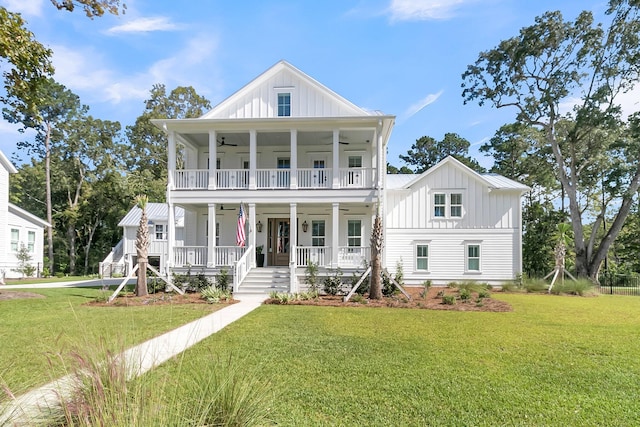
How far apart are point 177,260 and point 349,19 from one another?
1179cm

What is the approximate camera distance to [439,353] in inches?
254

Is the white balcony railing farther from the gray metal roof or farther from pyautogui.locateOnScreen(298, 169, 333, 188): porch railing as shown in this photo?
the gray metal roof

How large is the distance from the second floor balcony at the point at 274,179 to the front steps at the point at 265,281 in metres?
3.68

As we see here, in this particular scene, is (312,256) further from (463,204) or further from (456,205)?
(463,204)

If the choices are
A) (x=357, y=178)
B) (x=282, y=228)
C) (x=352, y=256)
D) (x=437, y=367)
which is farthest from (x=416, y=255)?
(x=437, y=367)

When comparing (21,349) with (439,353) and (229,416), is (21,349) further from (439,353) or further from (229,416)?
(439,353)

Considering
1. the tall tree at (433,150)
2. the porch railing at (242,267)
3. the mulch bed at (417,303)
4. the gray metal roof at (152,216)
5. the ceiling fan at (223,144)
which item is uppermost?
the tall tree at (433,150)

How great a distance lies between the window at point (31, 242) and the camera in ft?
88.2

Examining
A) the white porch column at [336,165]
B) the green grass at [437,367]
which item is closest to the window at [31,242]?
the white porch column at [336,165]

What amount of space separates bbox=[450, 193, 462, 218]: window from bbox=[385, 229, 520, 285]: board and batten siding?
946 millimetres

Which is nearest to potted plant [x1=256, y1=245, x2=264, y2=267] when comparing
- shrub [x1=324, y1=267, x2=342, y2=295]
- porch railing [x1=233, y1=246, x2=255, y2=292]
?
porch railing [x1=233, y1=246, x2=255, y2=292]

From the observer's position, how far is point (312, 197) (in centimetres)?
1664

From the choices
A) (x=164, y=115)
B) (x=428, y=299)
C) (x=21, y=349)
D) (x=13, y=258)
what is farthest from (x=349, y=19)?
(x=164, y=115)

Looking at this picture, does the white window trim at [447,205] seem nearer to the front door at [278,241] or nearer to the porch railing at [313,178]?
the porch railing at [313,178]
